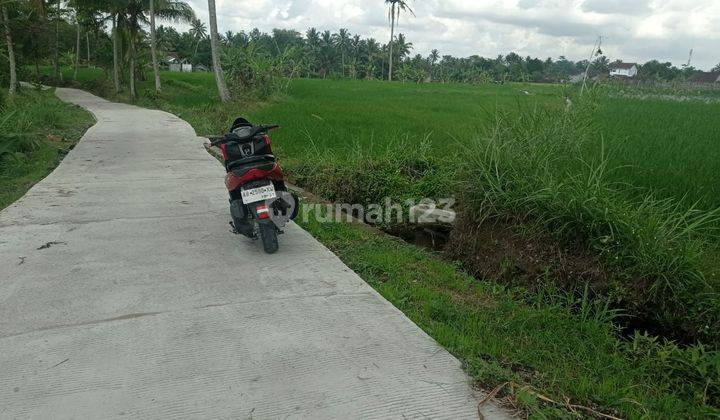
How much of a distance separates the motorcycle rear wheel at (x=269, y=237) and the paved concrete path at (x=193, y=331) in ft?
0.24

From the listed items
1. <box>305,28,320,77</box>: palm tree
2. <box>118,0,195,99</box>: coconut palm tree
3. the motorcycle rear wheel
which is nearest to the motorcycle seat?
the motorcycle rear wheel

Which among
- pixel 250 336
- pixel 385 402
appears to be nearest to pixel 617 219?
pixel 385 402

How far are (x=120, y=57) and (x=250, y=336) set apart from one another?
83.1ft

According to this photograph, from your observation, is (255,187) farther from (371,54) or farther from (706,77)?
(706,77)

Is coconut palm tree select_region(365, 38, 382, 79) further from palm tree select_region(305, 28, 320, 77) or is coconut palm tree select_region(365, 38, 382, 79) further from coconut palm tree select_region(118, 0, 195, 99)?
coconut palm tree select_region(118, 0, 195, 99)

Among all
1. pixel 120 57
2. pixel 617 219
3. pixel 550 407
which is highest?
pixel 120 57

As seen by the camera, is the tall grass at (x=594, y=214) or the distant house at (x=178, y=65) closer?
the tall grass at (x=594, y=214)

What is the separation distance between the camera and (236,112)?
14109 millimetres

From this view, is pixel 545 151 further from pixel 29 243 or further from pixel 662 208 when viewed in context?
pixel 29 243

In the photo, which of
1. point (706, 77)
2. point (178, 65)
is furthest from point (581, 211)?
point (706, 77)

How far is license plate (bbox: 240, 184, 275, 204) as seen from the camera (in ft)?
12.0

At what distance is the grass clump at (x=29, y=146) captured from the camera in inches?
235

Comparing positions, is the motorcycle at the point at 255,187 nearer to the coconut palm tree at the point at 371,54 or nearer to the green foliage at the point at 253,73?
the green foliage at the point at 253,73

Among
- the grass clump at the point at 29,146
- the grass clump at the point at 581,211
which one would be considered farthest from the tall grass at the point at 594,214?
the grass clump at the point at 29,146
